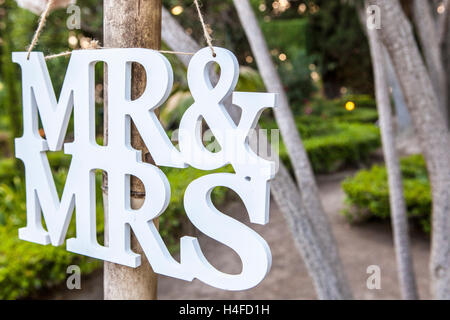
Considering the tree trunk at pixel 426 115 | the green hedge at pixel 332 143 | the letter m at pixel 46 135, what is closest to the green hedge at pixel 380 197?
the green hedge at pixel 332 143

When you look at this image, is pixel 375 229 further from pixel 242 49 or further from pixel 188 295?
pixel 242 49

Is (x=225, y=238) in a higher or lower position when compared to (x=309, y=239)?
higher

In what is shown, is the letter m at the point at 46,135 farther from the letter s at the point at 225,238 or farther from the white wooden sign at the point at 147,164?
the letter s at the point at 225,238

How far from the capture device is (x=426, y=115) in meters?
2.01

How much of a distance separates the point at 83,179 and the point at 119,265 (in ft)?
0.86

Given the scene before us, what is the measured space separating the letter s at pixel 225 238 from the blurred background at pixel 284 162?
0.42 metres

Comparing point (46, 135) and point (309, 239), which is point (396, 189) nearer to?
point (309, 239)

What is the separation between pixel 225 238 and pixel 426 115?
1.46 m

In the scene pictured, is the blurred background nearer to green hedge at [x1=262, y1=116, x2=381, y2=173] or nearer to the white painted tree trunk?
green hedge at [x1=262, y1=116, x2=381, y2=173]

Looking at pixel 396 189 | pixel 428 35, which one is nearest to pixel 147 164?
pixel 396 189

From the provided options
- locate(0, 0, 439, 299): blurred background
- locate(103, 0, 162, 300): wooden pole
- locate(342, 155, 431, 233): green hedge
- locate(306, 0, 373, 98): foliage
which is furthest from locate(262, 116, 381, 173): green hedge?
locate(103, 0, 162, 300): wooden pole

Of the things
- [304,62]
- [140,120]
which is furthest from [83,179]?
[304,62]

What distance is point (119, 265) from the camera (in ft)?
3.84

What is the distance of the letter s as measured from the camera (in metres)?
0.93
